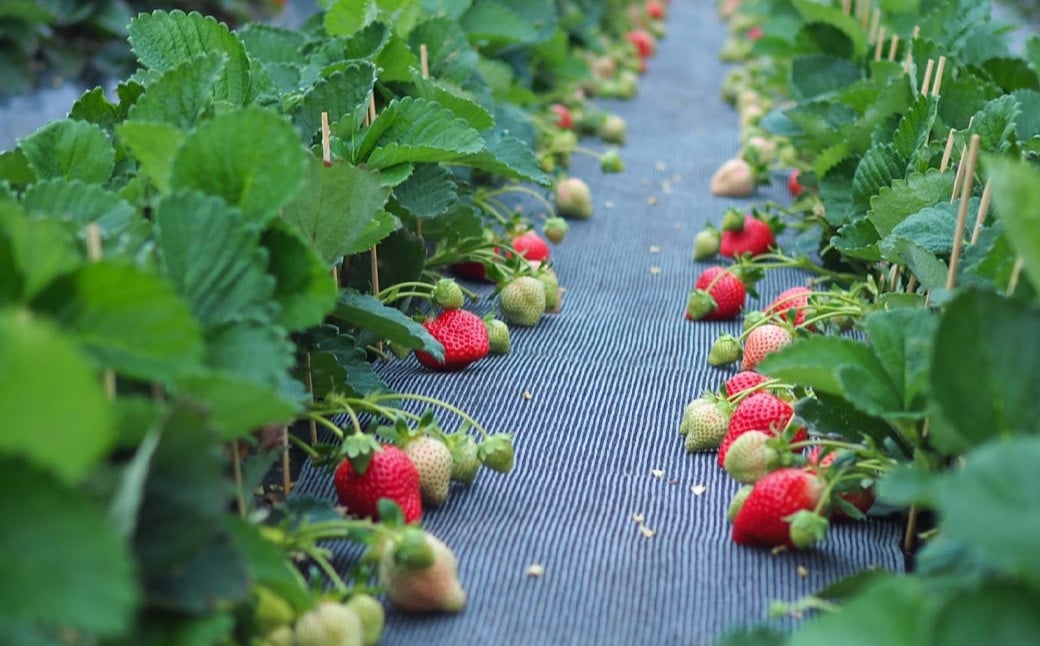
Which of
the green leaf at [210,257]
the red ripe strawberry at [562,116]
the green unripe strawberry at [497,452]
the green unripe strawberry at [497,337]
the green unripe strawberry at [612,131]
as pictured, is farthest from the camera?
the green unripe strawberry at [612,131]

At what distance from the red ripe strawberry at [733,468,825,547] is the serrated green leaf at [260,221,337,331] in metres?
0.53

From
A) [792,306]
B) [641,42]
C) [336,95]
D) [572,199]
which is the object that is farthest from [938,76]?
[641,42]

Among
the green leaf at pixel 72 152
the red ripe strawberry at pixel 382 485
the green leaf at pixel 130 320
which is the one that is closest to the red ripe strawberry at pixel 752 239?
the red ripe strawberry at pixel 382 485

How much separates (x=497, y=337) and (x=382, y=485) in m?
0.63

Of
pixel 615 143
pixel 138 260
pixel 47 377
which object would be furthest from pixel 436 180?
pixel 615 143

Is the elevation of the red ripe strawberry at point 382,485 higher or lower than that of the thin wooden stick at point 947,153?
lower

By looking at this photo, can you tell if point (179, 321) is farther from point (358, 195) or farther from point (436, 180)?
point (436, 180)

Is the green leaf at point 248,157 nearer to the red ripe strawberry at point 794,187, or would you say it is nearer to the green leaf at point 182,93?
the green leaf at point 182,93

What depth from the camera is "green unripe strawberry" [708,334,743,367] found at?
1837 mm

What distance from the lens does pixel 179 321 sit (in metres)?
0.89

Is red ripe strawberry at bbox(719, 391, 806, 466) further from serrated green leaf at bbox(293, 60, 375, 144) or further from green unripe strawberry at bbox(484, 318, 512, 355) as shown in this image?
serrated green leaf at bbox(293, 60, 375, 144)

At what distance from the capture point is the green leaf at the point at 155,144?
1.10m

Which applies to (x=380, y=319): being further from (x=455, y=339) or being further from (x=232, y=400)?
(x=232, y=400)

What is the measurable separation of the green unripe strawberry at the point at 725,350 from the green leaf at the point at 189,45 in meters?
0.82
